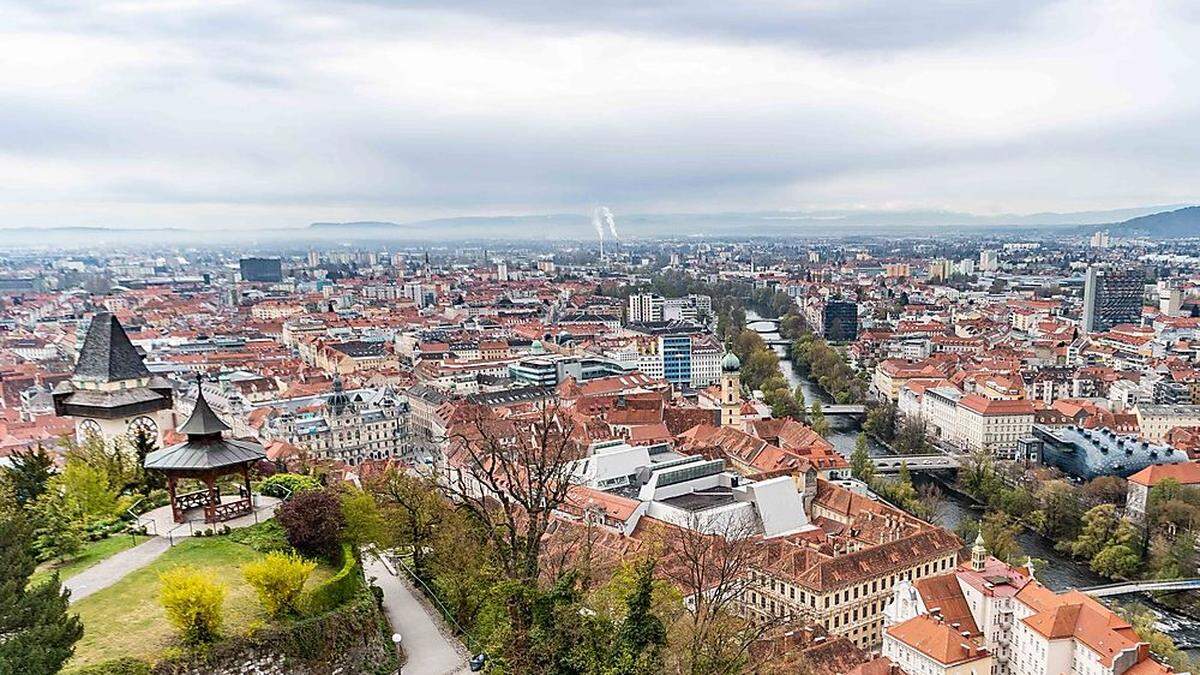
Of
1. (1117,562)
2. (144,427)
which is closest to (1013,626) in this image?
(1117,562)

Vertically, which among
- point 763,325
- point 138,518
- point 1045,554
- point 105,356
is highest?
point 105,356

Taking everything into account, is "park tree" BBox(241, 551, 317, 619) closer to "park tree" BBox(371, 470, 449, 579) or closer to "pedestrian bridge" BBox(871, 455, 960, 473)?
"park tree" BBox(371, 470, 449, 579)

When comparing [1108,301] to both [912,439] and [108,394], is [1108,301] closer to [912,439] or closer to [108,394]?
[912,439]

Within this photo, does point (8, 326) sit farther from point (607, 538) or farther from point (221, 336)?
point (607, 538)

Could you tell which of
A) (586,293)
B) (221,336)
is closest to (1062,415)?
(221,336)

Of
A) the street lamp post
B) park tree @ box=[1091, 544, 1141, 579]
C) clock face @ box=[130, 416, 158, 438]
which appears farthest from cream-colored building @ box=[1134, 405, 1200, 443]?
clock face @ box=[130, 416, 158, 438]

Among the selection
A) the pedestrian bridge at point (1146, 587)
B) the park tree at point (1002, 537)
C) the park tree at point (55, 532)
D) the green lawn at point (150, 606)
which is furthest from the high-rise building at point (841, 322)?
the park tree at point (55, 532)
